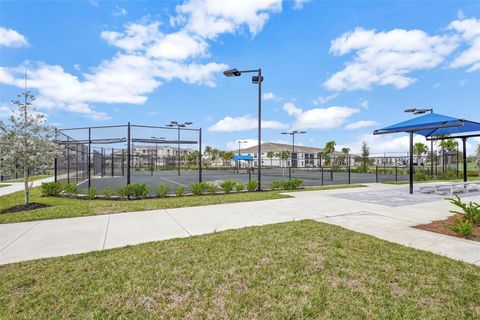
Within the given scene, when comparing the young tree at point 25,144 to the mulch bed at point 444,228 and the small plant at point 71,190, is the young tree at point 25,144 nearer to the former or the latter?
the small plant at point 71,190

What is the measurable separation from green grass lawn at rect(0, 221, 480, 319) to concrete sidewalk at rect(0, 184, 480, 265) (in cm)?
55

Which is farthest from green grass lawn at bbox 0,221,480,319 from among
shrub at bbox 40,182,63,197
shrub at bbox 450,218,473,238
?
shrub at bbox 40,182,63,197

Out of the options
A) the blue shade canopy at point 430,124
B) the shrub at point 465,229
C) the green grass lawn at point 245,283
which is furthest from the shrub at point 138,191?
the blue shade canopy at point 430,124

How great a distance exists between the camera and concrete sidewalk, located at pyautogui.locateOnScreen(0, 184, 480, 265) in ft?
13.5

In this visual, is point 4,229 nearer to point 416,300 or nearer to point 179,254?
point 179,254

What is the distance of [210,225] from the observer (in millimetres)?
5590

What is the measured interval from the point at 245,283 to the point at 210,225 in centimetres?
278

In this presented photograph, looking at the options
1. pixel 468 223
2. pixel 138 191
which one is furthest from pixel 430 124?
pixel 138 191

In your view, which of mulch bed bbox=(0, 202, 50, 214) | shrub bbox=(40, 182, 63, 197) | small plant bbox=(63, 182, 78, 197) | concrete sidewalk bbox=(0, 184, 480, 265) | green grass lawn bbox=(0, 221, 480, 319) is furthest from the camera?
shrub bbox=(40, 182, 63, 197)

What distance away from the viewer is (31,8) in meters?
7.73

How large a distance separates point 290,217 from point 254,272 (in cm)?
343

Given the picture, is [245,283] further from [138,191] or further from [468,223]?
[138,191]

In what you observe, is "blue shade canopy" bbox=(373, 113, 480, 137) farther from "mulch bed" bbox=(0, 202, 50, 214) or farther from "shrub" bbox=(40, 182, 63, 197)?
"shrub" bbox=(40, 182, 63, 197)

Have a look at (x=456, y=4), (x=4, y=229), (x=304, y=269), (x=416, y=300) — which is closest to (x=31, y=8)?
(x=4, y=229)
